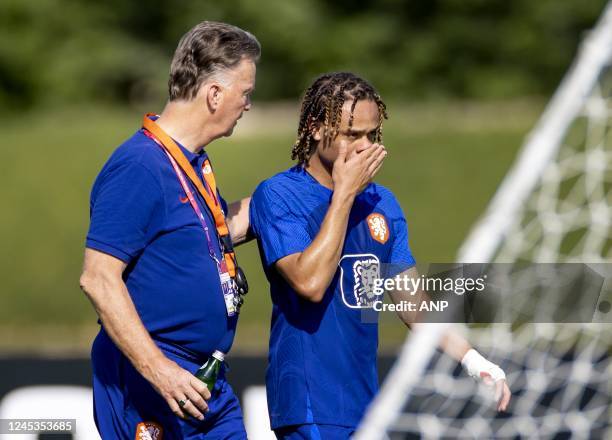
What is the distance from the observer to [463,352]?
12.2 feet

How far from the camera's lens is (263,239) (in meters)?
3.58

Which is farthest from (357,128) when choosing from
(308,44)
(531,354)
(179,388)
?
(308,44)

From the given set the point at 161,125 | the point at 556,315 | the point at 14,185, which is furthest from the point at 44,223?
the point at 161,125

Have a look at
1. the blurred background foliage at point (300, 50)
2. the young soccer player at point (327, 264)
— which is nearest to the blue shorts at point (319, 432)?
the young soccer player at point (327, 264)

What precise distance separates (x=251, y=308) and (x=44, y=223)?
2.62 metres

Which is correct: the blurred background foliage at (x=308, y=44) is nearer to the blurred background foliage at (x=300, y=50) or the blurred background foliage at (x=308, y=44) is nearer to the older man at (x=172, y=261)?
the blurred background foliage at (x=300, y=50)

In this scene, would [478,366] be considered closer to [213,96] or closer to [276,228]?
[276,228]

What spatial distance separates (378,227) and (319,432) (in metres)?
0.71

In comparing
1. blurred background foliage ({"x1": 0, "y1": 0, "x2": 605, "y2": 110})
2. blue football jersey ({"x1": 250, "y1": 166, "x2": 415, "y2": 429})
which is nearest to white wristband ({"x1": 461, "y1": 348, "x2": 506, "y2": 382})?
blue football jersey ({"x1": 250, "y1": 166, "x2": 415, "y2": 429})

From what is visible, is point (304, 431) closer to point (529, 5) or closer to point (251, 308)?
point (251, 308)

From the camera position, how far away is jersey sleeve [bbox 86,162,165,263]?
331cm

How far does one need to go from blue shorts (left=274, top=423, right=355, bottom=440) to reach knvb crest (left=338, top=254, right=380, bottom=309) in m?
0.39

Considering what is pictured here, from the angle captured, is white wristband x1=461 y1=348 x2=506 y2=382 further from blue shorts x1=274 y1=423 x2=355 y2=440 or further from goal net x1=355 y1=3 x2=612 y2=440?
blue shorts x1=274 y1=423 x2=355 y2=440

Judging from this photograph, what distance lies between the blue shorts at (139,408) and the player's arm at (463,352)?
689 millimetres
